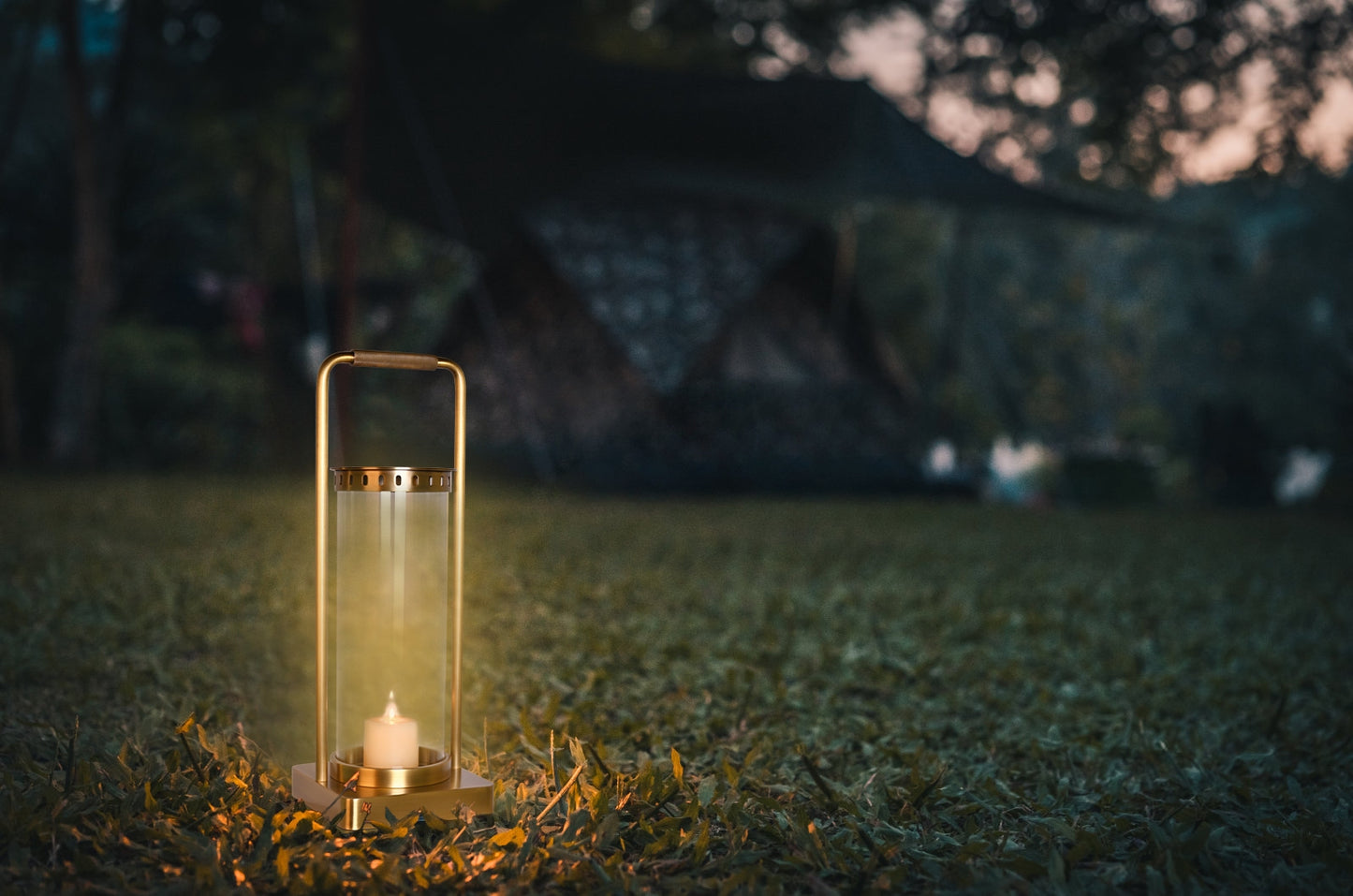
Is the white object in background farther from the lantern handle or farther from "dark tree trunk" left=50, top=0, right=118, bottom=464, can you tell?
the lantern handle

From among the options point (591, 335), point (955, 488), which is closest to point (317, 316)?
point (591, 335)

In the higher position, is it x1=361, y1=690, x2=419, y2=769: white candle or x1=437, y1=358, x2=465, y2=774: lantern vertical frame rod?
x1=437, y1=358, x2=465, y2=774: lantern vertical frame rod

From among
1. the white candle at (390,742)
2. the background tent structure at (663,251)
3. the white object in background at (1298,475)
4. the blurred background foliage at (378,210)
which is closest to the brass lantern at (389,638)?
the white candle at (390,742)

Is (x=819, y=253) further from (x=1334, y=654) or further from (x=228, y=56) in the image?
(x=1334, y=654)

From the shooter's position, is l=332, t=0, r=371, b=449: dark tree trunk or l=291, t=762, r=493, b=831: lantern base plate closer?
l=291, t=762, r=493, b=831: lantern base plate

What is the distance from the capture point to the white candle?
62.0 inches

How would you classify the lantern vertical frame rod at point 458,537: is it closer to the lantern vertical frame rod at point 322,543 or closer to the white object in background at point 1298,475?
the lantern vertical frame rod at point 322,543

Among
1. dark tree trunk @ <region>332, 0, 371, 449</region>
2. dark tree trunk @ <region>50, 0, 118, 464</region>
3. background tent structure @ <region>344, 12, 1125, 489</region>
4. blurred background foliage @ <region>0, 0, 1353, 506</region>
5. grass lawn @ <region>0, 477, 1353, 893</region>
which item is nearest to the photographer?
grass lawn @ <region>0, 477, 1353, 893</region>

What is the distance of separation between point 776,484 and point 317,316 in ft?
15.3

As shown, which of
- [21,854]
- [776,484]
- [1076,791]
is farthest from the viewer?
[776,484]

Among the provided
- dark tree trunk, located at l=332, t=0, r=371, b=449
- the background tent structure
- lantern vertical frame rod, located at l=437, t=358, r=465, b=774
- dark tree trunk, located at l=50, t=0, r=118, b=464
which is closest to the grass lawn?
lantern vertical frame rod, located at l=437, t=358, r=465, b=774

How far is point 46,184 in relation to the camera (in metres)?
10.0

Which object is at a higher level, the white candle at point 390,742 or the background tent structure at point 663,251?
the background tent structure at point 663,251

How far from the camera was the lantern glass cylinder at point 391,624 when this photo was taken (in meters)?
1.60
